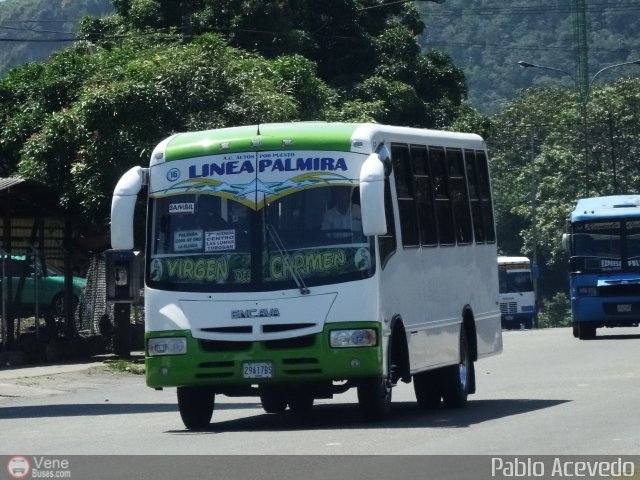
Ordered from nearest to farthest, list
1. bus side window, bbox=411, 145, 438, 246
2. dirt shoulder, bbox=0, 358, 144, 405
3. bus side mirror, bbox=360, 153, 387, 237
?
bus side mirror, bbox=360, 153, 387, 237, bus side window, bbox=411, 145, 438, 246, dirt shoulder, bbox=0, 358, 144, 405

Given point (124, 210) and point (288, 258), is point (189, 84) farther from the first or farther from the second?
point (288, 258)

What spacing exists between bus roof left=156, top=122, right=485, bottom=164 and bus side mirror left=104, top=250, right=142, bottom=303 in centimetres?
1077

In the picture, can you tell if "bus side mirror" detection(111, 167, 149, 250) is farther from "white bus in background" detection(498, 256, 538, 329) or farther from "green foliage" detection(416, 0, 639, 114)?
"green foliage" detection(416, 0, 639, 114)

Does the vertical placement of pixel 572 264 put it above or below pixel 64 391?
above

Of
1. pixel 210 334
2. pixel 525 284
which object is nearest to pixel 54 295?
pixel 210 334

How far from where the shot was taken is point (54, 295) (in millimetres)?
32125

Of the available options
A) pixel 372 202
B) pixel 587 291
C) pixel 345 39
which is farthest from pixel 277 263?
pixel 345 39

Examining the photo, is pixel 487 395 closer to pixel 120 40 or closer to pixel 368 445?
pixel 368 445

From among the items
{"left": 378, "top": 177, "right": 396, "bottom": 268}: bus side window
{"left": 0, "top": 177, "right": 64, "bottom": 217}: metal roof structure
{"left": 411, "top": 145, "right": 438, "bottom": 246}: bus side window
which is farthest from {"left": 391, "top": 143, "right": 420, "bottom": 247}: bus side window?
{"left": 0, "top": 177, "right": 64, "bottom": 217}: metal roof structure

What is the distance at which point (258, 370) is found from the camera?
13938mm

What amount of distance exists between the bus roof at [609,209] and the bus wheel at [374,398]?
18.9 meters

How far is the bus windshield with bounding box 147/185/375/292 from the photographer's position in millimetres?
14031

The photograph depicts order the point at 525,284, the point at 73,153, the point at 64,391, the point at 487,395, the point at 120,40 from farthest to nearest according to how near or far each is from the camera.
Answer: the point at 525,284 < the point at 120,40 < the point at 73,153 < the point at 64,391 < the point at 487,395
